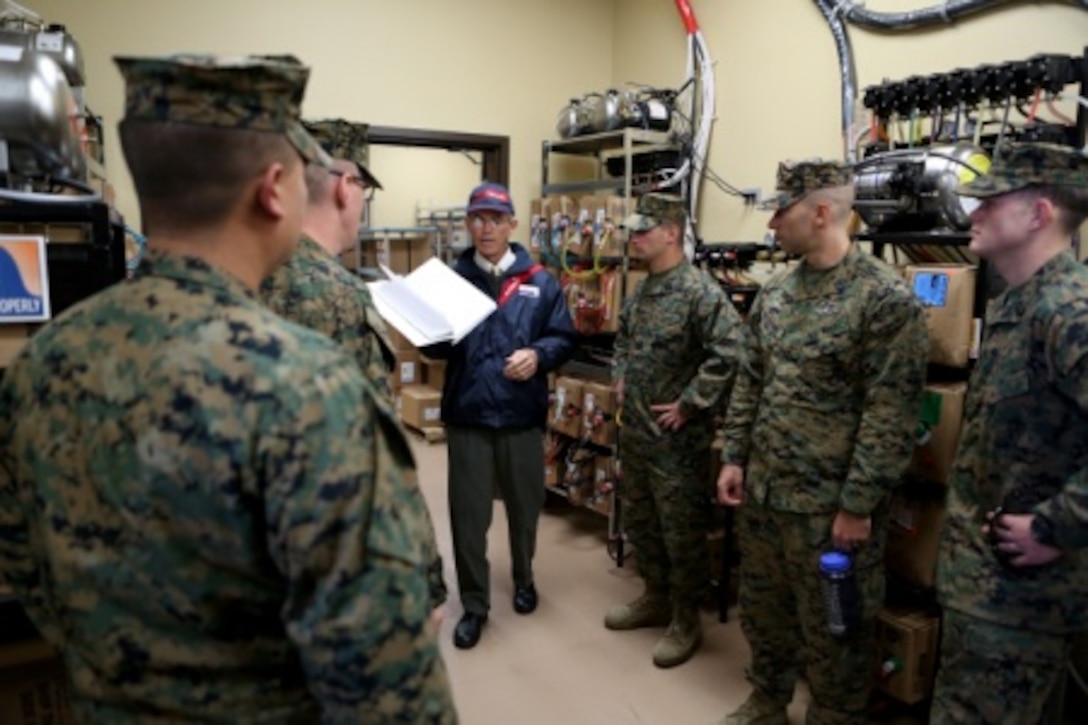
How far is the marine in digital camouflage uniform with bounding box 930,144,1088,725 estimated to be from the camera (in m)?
1.49

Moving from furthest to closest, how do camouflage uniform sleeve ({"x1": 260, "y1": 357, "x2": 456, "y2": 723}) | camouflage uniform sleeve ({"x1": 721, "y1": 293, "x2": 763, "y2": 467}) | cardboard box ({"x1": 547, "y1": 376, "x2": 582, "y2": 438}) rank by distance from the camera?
cardboard box ({"x1": 547, "y1": 376, "x2": 582, "y2": 438}) → camouflage uniform sleeve ({"x1": 721, "y1": 293, "x2": 763, "y2": 467}) → camouflage uniform sleeve ({"x1": 260, "y1": 357, "x2": 456, "y2": 723})

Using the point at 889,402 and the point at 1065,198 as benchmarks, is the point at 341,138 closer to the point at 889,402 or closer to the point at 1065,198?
the point at 889,402

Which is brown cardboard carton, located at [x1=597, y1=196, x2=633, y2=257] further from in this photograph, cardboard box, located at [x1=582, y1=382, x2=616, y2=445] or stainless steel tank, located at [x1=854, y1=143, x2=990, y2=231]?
stainless steel tank, located at [x1=854, y1=143, x2=990, y2=231]

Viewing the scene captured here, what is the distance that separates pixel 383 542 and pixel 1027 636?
1.48m

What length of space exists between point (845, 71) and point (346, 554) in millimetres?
3401

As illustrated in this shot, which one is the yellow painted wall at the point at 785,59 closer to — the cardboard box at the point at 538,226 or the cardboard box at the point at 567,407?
the cardboard box at the point at 538,226

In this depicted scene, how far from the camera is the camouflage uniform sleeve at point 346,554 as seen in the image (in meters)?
0.71

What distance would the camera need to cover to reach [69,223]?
138 cm

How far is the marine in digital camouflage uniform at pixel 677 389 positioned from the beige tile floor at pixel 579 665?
122 mm

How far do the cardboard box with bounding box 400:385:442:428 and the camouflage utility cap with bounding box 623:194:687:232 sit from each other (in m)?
3.14

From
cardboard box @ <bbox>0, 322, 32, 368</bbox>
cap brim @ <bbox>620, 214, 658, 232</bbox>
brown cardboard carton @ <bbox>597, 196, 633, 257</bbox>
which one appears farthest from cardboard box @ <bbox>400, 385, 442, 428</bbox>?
cardboard box @ <bbox>0, 322, 32, 368</bbox>

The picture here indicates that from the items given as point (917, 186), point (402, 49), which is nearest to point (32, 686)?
point (917, 186)

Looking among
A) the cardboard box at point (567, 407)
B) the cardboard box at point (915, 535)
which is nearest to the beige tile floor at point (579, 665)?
the cardboard box at point (915, 535)

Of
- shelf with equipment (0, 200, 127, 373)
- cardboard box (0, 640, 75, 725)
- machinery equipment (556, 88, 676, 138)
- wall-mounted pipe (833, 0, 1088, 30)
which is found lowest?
cardboard box (0, 640, 75, 725)
